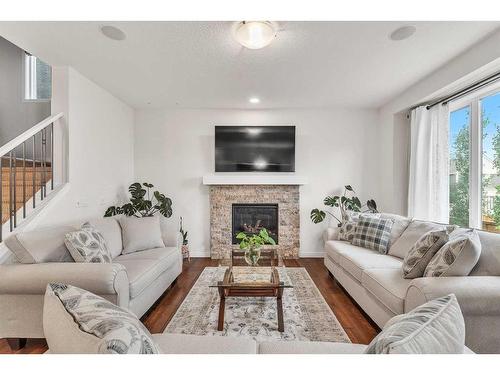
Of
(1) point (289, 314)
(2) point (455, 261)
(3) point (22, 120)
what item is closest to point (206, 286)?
(1) point (289, 314)

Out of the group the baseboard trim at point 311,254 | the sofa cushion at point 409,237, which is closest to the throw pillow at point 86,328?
the sofa cushion at point 409,237

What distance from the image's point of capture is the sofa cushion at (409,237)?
8.93ft

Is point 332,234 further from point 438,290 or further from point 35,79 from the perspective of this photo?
point 35,79

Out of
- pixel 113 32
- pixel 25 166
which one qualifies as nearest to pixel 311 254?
pixel 113 32

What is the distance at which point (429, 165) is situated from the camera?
371cm

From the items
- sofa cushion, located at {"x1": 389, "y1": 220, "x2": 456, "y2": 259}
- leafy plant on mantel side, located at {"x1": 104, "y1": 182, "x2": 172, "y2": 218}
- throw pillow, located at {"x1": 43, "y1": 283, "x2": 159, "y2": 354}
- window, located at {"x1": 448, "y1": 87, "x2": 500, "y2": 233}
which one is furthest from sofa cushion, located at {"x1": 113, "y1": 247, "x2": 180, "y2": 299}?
window, located at {"x1": 448, "y1": 87, "x2": 500, "y2": 233}

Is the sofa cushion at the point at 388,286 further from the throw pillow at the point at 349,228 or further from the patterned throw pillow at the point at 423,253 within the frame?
the throw pillow at the point at 349,228

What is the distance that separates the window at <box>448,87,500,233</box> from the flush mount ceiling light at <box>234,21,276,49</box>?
256cm

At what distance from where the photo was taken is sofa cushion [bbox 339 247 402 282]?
2.57 metres

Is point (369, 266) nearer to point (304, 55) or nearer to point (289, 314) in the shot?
point (289, 314)

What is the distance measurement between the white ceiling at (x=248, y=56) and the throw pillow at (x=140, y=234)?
1748 millimetres

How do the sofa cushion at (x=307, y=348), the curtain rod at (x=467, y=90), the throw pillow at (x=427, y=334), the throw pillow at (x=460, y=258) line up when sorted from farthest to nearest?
1. the curtain rod at (x=467, y=90)
2. the throw pillow at (x=460, y=258)
3. the sofa cushion at (x=307, y=348)
4. the throw pillow at (x=427, y=334)

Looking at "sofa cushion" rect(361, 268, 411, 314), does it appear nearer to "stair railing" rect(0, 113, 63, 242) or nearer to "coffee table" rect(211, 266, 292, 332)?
"coffee table" rect(211, 266, 292, 332)

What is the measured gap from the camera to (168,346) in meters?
1.24
